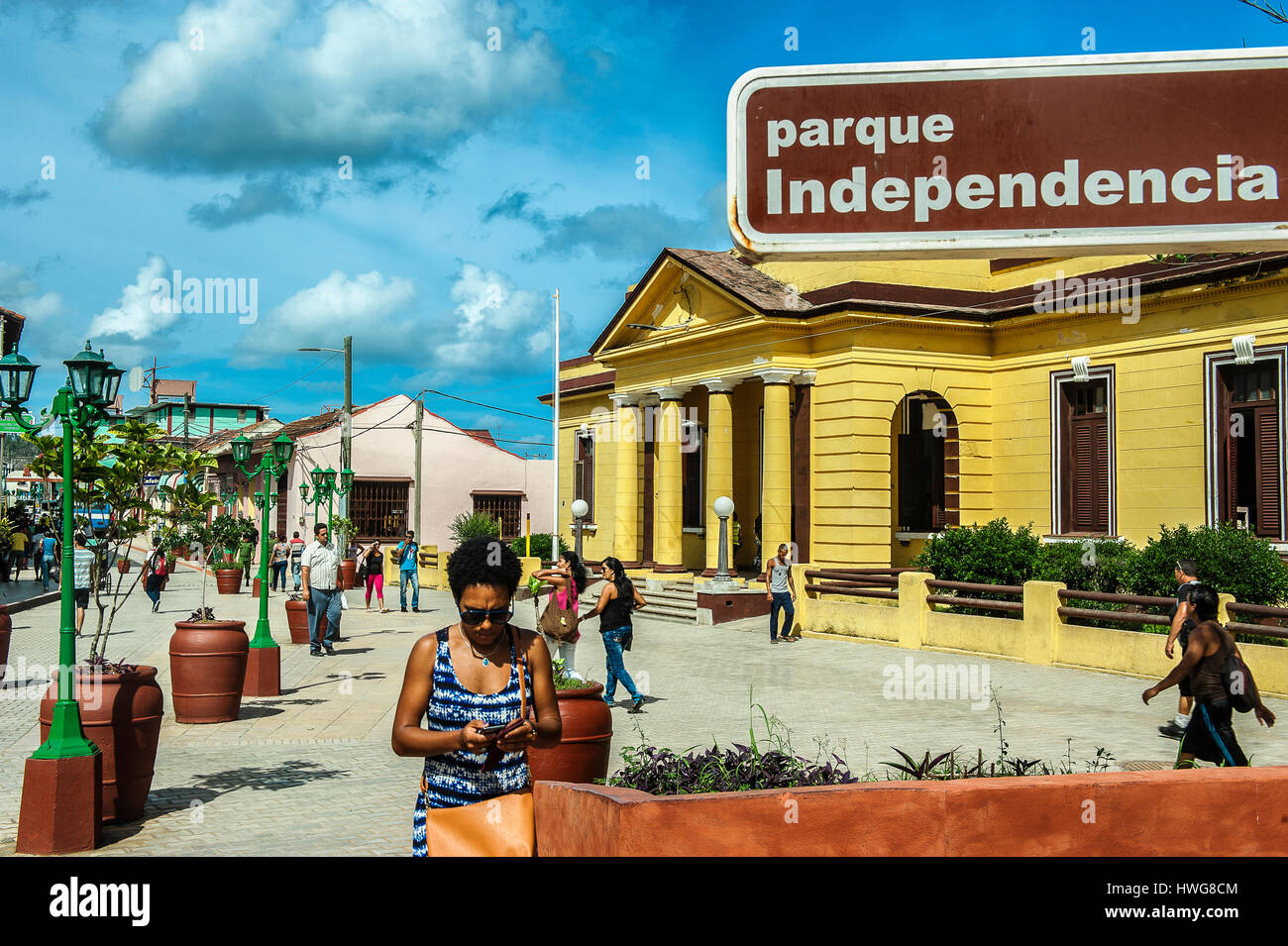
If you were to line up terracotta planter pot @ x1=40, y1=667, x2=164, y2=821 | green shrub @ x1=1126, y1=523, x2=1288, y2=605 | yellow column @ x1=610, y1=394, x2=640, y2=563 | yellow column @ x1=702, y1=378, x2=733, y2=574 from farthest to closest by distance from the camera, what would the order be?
yellow column @ x1=610, y1=394, x2=640, y2=563 < yellow column @ x1=702, y1=378, x2=733, y2=574 < green shrub @ x1=1126, y1=523, x2=1288, y2=605 < terracotta planter pot @ x1=40, y1=667, x2=164, y2=821

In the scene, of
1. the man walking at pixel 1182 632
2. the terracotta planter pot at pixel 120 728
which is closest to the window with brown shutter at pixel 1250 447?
the man walking at pixel 1182 632

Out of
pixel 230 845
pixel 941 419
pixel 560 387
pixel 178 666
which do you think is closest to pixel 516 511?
pixel 560 387

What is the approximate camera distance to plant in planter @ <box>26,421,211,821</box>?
728cm

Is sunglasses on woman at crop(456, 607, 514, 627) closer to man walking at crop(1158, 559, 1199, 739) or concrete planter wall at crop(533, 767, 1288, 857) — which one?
concrete planter wall at crop(533, 767, 1288, 857)

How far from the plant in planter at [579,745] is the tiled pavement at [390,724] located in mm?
1025

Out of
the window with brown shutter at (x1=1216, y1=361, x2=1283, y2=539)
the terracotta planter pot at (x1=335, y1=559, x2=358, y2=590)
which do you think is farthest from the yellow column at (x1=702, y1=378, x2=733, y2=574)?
the terracotta planter pot at (x1=335, y1=559, x2=358, y2=590)

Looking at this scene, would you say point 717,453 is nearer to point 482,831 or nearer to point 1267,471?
point 1267,471

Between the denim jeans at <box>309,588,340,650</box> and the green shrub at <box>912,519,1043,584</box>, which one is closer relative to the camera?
the denim jeans at <box>309,588,340,650</box>

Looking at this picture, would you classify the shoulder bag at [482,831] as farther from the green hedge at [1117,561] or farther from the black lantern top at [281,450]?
the black lantern top at [281,450]

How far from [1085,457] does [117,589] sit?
18.7 metres

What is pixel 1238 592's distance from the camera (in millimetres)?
14922

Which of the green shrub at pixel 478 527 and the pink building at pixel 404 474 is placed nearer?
the green shrub at pixel 478 527

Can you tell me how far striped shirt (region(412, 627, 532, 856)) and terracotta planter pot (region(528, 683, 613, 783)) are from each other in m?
3.37

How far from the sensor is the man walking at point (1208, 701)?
721 centimetres
